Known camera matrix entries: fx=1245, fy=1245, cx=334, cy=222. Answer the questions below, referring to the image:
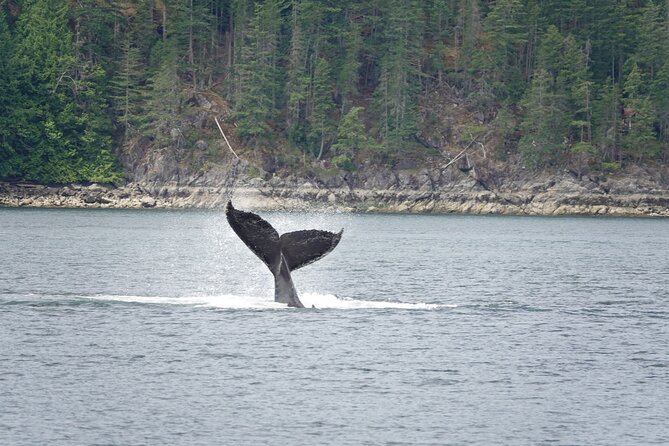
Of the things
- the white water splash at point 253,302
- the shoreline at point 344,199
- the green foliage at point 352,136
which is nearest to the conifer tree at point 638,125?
the shoreline at point 344,199

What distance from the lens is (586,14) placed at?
13438 cm

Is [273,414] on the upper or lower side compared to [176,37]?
lower

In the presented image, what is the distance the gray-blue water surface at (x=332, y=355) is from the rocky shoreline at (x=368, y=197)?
199 feet

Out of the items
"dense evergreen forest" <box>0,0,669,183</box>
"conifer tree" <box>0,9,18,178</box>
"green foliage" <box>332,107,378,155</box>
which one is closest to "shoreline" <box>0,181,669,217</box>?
"dense evergreen forest" <box>0,0,669,183</box>

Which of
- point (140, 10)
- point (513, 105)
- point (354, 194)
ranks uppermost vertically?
point (140, 10)

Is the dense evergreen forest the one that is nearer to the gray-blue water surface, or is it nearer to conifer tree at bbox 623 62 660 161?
conifer tree at bbox 623 62 660 161

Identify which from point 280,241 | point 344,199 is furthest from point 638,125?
point 280,241

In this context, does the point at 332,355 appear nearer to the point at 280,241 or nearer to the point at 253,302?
the point at 280,241

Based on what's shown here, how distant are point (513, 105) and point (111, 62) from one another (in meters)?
43.3

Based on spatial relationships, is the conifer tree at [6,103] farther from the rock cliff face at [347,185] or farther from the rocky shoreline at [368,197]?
the rock cliff face at [347,185]

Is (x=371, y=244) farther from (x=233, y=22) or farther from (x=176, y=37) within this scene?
(x=233, y=22)

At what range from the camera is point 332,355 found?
102 feet

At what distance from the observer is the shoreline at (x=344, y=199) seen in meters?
121

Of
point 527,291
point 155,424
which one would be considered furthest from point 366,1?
point 155,424
